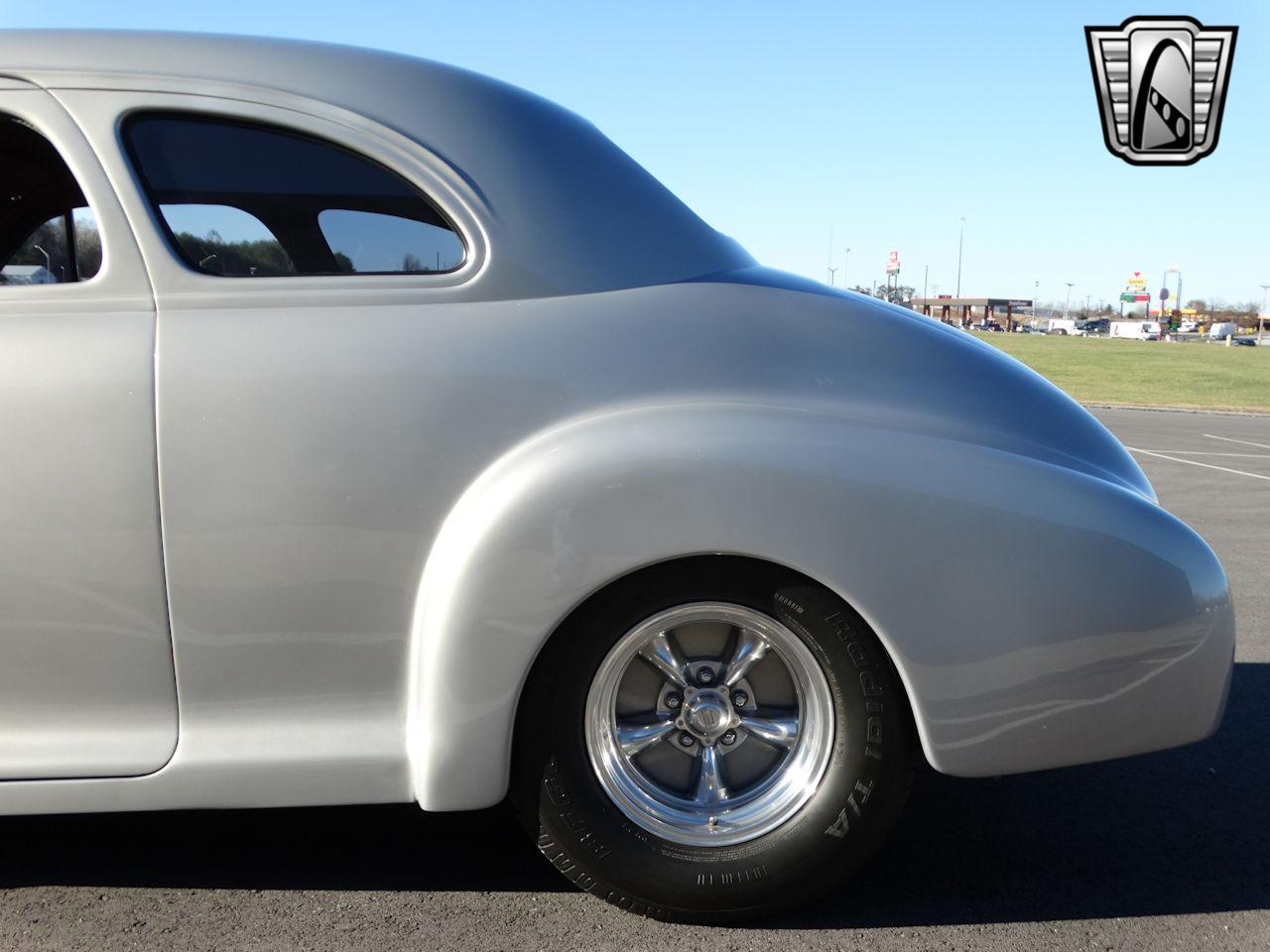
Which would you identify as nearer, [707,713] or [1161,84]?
[707,713]

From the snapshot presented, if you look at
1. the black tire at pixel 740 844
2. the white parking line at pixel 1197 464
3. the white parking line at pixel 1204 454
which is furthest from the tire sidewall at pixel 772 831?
the white parking line at pixel 1204 454

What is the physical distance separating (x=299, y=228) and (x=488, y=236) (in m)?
0.40

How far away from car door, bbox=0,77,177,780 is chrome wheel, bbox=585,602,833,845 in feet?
3.06

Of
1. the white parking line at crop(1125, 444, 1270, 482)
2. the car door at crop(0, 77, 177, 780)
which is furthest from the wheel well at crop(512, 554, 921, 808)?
the white parking line at crop(1125, 444, 1270, 482)

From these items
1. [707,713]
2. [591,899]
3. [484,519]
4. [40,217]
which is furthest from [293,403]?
[591,899]

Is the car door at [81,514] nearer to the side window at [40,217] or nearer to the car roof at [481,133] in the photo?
the side window at [40,217]

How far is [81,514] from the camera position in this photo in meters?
2.21

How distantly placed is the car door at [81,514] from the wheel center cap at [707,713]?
1.08m

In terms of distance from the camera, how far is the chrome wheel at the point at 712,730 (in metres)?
2.41

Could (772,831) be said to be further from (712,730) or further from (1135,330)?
(1135,330)

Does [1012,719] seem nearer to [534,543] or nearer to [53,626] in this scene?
[534,543]

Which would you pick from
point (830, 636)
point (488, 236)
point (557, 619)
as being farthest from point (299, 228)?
point (830, 636)

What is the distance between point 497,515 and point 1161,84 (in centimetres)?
1275

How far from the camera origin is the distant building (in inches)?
96.7
